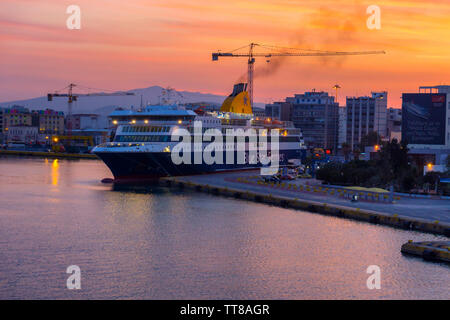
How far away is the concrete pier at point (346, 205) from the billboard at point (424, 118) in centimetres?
2252

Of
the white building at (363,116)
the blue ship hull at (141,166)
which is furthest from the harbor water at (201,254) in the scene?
the white building at (363,116)

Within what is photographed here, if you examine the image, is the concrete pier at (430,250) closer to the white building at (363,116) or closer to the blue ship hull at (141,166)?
the blue ship hull at (141,166)

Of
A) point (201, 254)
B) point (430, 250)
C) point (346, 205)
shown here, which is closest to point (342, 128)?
point (346, 205)

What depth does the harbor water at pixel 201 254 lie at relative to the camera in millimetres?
22297

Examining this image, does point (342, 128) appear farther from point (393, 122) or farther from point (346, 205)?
point (346, 205)

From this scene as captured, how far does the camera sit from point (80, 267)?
2464 cm

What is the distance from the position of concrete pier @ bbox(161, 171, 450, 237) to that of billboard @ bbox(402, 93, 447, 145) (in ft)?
73.9

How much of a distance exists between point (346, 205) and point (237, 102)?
42442 mm

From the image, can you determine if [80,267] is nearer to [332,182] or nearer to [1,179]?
[332,182]

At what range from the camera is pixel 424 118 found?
6556cm

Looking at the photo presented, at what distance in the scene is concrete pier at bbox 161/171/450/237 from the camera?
3244cm

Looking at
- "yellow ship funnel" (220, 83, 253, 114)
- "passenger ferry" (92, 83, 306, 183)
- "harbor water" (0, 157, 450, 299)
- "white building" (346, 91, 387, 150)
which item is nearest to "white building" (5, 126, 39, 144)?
"white building" (346, 91, 387, 150)

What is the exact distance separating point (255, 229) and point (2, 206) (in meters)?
19.4

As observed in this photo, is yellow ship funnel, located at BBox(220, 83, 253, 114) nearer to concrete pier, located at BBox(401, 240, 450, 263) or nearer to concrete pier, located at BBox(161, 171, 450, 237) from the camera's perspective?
concrete pier, located at BBox(161, 171, 450, 237)
